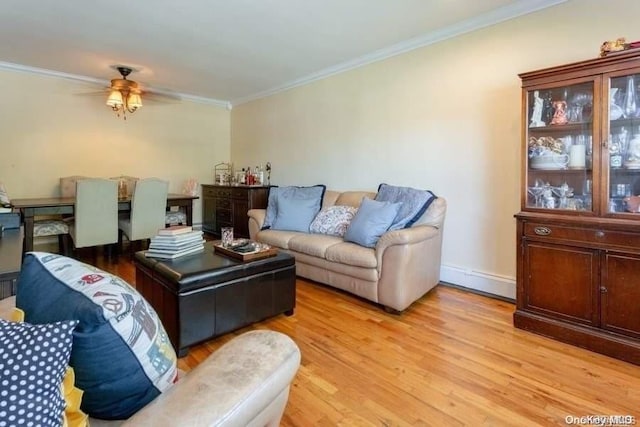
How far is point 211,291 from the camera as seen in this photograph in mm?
2133

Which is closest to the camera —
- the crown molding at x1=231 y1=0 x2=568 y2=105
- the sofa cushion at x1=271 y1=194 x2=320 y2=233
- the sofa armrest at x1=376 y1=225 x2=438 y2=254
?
the sofa armrest at x1=376 y1=225 x2=438 y2=254

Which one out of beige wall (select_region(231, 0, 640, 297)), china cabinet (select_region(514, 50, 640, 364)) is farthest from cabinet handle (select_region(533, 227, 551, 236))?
beige wall (select_region(231, 0, 640, 297))

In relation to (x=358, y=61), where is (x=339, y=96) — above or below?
below

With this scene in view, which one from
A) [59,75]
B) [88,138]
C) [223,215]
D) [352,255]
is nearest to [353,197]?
[352,255]

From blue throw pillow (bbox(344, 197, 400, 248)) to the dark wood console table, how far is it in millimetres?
A: 2171

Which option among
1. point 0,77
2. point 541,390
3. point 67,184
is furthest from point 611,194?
point 0,77

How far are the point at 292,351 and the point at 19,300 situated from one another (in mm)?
756

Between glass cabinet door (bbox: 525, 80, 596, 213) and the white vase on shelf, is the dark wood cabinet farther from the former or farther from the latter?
the white vase on shelf

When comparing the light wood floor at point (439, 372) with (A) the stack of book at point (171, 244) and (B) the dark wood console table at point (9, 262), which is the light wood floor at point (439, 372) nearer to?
(A) the stack of book at point (171, 244)

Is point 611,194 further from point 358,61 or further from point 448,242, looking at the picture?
point 358,61

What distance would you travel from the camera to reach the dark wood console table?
1445 mm

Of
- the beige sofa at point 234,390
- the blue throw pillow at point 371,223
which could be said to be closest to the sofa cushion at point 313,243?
the blue throw pillow at point 371,223

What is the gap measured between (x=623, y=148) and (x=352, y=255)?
6.08 ft

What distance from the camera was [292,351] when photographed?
96cm
